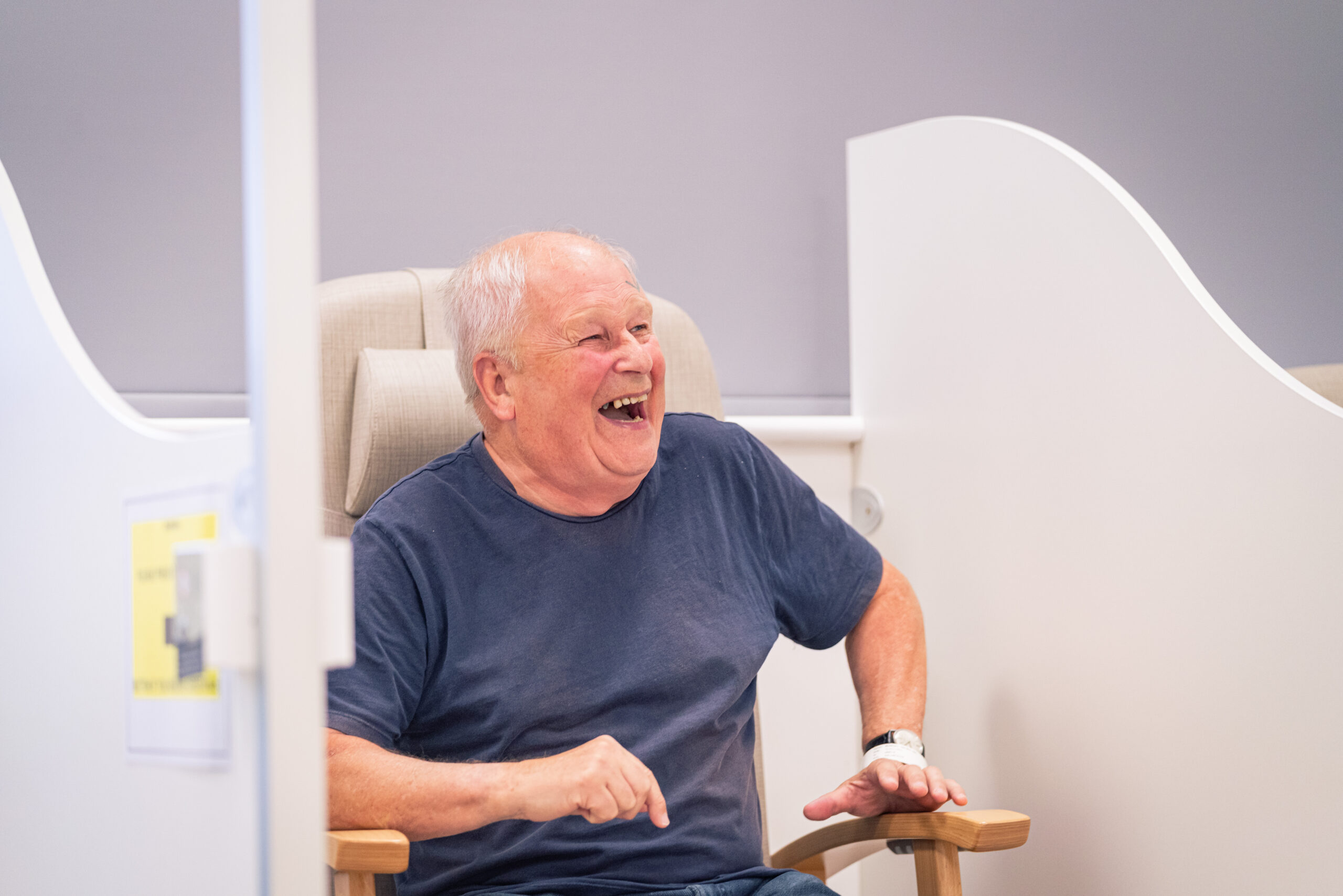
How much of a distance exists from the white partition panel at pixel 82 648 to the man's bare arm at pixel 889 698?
82cm

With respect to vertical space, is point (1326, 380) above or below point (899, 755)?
above

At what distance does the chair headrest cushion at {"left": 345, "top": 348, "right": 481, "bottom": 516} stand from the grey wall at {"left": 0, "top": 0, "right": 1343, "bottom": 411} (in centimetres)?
33

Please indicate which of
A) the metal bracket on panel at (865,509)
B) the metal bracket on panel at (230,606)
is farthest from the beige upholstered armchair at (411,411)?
the metal bracket on panel at (230,606)

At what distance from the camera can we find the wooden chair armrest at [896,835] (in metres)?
1.28

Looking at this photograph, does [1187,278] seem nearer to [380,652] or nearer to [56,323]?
[380,652]

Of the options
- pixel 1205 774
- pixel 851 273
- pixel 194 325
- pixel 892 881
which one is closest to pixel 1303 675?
pixel 1205 774

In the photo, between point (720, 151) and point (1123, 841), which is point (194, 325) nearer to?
point (720, 151)

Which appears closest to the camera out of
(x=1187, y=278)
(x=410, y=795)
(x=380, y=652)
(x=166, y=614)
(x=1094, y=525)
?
(x=166, y=614)

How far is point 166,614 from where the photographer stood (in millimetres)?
759

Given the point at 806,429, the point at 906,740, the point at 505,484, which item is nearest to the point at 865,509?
the point at 806,429

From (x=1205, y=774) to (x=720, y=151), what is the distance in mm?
1335

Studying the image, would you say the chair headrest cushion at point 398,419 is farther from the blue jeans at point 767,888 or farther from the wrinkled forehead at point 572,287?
the blue jeans at point 767,888

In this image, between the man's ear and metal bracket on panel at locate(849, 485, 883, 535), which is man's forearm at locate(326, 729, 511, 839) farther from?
metal bracket on panel at locate(849, 485, 883, 535)

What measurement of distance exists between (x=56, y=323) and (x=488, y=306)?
58 cm
